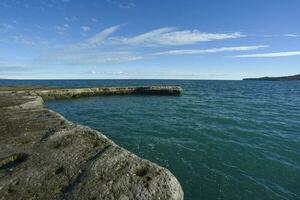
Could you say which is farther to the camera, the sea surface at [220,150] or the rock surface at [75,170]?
the sea surface at [220,150]

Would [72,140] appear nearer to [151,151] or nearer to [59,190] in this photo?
[59,190]

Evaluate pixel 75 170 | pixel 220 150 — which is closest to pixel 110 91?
pixel 220 150

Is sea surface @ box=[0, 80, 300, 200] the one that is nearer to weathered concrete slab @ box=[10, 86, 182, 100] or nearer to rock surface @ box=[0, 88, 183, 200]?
rock surface @ box=[0, 88, 183, 200]

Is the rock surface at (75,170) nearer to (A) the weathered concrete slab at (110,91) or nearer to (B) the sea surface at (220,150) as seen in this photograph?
(B) the sea surface at (220,150)

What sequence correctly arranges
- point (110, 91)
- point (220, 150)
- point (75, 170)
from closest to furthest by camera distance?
1. point (75, 170)
2. point (220, 150)
3. point (110, 91)

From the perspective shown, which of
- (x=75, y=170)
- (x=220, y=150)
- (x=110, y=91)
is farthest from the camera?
(x=110, y=91)

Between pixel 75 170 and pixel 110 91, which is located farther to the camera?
pixel 110 91

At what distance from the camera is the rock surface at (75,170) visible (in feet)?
24.3

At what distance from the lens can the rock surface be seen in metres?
7.39

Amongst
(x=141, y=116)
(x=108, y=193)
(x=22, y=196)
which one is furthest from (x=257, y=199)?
(x=141, y=116)

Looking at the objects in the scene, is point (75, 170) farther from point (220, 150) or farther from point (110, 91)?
point (110, 91)

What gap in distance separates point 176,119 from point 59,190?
72.4ft

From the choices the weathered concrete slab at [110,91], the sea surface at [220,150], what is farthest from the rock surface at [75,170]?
the weathered concrete slab at [110,91]

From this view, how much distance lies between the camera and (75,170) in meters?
8.52
